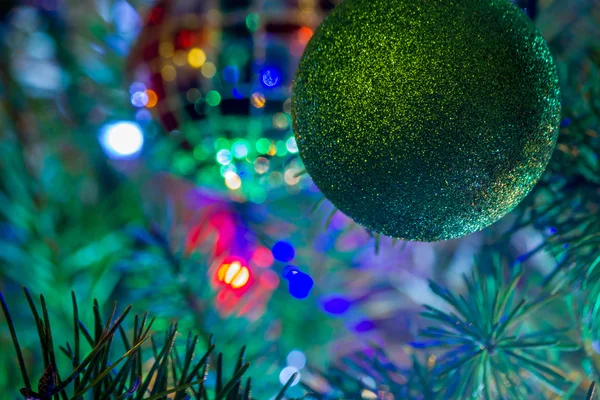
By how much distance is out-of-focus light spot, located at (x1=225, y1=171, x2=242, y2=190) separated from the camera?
22.2 inches

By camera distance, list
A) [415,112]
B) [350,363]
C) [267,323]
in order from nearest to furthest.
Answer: [415,112] → [350,363] → [267,323]

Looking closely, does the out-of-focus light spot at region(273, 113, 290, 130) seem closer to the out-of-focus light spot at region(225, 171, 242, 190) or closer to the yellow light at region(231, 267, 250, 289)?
the out-of-focus light spot at region(225, 171, 242, 190)

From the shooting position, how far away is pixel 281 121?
1.77 ft

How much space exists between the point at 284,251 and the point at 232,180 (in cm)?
13

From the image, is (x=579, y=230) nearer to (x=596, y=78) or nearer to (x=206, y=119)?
(x=596, y=78)

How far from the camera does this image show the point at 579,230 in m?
0.47

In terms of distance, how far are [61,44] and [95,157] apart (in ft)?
0.66

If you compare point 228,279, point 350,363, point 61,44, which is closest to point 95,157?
point 61,44

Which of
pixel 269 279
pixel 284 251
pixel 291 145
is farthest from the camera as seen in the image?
pixel 269 279

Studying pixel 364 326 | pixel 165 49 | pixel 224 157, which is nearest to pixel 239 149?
pixel 224 157

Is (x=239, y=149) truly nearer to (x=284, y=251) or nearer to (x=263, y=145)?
(x=263, y=145)

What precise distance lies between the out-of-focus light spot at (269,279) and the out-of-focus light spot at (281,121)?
0.26 meters

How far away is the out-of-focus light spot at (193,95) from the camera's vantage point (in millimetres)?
527

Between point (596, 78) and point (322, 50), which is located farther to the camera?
point (596, 78)
